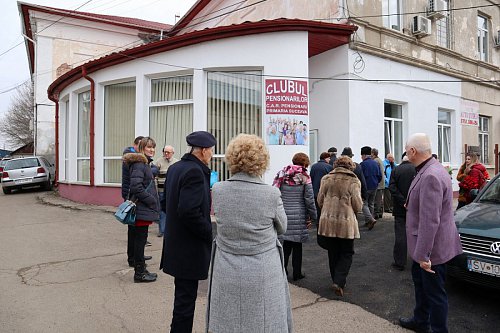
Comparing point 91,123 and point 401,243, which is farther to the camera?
point 91,123

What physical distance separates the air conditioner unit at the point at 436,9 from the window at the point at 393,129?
337cm

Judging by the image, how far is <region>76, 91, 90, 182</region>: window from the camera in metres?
12.1

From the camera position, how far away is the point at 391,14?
37.4ft

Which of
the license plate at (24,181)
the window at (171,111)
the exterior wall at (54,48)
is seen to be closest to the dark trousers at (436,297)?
the window at (171,111)

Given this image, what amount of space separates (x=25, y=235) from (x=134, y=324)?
17.4 feet

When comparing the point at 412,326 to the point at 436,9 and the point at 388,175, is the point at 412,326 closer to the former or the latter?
the point at 388,175

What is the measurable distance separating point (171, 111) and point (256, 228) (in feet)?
27.4

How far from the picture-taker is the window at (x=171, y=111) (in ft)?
32.5

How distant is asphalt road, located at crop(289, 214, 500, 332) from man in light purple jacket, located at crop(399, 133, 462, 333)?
0.58m

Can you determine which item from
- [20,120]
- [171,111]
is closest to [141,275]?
[171,111]

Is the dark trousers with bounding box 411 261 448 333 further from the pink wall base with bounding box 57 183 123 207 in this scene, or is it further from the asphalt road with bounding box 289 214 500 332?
the pink wall base with bounding box 57 183 123 207

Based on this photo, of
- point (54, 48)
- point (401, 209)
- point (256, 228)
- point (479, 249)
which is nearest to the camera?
point (256, 228)

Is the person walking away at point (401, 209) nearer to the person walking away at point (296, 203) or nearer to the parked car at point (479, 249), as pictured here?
the parked car at point (479, 249)

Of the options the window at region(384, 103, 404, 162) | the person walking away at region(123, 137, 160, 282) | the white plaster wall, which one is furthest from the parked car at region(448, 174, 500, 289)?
the window at region(384, 103, 404, 162)
